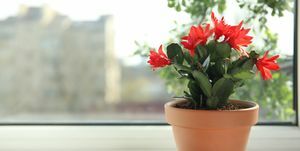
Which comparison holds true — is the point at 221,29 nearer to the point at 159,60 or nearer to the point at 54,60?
the point at 159,60

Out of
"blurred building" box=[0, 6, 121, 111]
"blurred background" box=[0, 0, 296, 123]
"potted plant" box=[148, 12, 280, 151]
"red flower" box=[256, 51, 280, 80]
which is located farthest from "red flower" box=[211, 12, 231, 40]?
"blurred building" box=[0, 6, 121, 111]

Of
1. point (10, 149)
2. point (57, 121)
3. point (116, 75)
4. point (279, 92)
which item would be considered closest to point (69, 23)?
point (116, 75)

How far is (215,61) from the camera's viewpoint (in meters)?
0.86

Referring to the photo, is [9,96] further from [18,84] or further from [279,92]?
[279,92]

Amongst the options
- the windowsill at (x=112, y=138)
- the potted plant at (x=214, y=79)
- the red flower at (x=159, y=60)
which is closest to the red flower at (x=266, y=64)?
the potted plant at (x=214, y=79)

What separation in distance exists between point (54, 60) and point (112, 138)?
13.8 inches

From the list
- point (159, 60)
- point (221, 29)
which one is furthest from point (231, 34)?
point (159, 60)

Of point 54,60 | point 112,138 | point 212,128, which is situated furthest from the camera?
point 54,60

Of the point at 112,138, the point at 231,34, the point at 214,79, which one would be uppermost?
the point at 231,34

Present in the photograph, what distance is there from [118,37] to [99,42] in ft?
0.22

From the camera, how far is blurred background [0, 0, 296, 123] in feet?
4.09

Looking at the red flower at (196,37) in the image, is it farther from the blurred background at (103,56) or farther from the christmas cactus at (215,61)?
the blurred background at (103,56)

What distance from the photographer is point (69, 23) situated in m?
1.25

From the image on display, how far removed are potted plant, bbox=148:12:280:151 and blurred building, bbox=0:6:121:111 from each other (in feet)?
1.43
